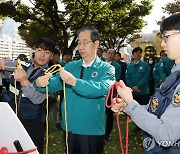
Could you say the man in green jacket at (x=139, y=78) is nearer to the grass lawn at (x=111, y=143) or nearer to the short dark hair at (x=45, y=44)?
the grass lawn at (x=111, y=143)

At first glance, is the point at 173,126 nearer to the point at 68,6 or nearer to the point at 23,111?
the point at 23,111

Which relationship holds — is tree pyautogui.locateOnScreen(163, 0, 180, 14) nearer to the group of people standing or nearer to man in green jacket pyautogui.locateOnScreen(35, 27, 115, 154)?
the group of people standing

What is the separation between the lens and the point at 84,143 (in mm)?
3117

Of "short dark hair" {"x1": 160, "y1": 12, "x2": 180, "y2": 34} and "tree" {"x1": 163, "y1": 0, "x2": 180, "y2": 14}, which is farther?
"tree" {"x1": 163, "y1": 0, "x2": 180, "y2": 14}

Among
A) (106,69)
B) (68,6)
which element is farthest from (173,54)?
(68,6)

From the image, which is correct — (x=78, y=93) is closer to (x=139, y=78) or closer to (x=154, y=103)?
(x=154, y=103)

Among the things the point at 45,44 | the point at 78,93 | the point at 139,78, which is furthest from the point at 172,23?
the point at 139,78

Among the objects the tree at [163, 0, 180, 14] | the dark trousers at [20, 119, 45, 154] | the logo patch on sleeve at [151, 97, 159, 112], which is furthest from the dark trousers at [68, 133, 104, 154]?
the tree at [163, 0, 180, 14]

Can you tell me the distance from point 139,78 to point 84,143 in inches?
160

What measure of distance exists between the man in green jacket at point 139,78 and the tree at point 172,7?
1534 centimetres

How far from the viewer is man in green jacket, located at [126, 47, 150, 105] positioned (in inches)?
270

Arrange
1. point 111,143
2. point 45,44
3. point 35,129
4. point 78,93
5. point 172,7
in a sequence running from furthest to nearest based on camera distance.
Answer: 1. point 172,7
2. point 111,143
3. point 45,44
4. point 35,129
5. point 78,93

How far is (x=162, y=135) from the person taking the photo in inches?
69.9

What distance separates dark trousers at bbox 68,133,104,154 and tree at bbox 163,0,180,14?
767 inches
